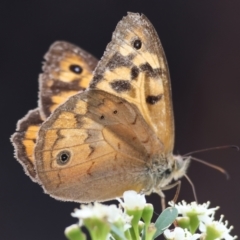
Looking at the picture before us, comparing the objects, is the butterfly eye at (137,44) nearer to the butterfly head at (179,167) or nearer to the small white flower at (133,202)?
the butterfly head at (179,167)

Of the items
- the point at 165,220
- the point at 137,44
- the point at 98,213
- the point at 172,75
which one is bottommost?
the point at 172,75

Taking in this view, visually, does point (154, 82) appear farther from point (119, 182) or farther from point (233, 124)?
point (233, 124)

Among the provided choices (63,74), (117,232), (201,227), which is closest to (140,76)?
(63,74)

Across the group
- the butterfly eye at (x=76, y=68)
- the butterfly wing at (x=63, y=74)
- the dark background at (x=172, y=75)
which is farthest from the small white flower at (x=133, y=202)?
the dark background at (x=172, y=75)

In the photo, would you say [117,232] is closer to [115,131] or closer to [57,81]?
[115,131]

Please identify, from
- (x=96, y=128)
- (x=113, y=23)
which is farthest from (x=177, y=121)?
(x=96, y=128)

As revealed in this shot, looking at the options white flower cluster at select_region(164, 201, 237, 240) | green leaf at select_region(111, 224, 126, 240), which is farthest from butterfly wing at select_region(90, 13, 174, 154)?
green leaf at select_region(111, 224, 126, 240)

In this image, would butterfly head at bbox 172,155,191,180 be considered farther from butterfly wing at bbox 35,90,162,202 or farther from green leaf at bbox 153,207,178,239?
green leaf at bbox 153,207,178,239
